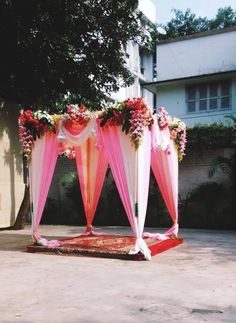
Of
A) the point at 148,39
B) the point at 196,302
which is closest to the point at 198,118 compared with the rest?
the point at 148,39

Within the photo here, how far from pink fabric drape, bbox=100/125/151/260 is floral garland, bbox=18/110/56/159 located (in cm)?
123

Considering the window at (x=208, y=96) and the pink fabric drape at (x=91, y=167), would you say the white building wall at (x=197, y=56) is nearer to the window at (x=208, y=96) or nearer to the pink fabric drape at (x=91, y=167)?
the window at (x=208, y=96)

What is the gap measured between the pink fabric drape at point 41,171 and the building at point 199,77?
33.7ft

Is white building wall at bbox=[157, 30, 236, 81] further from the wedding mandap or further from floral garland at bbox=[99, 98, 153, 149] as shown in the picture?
floral garland at bbox=[99, 98, 153, 149]

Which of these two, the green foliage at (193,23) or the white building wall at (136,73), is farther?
the green foliage at (193,23)

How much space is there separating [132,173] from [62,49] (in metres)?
4.27

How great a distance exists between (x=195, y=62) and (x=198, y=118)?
92.4 inches

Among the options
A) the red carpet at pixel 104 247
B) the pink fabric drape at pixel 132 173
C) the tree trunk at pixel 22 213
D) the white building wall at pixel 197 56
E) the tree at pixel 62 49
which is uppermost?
the white building wall at pixel 197 56

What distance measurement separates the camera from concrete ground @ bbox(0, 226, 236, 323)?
3820 mm

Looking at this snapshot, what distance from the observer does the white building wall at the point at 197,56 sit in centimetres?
1673

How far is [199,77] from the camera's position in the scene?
54.0 feet

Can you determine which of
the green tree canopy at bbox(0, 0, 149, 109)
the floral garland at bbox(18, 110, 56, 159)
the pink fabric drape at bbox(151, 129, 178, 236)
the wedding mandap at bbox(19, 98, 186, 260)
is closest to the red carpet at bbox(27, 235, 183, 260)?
the wedding mandap at bbox(19, 98, 186, 260)

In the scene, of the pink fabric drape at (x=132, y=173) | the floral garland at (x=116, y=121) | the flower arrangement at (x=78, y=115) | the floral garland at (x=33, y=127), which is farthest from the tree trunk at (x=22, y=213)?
the pink fabric drape at (x=132, y=173)

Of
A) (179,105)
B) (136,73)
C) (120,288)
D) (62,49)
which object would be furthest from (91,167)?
(136,73)
